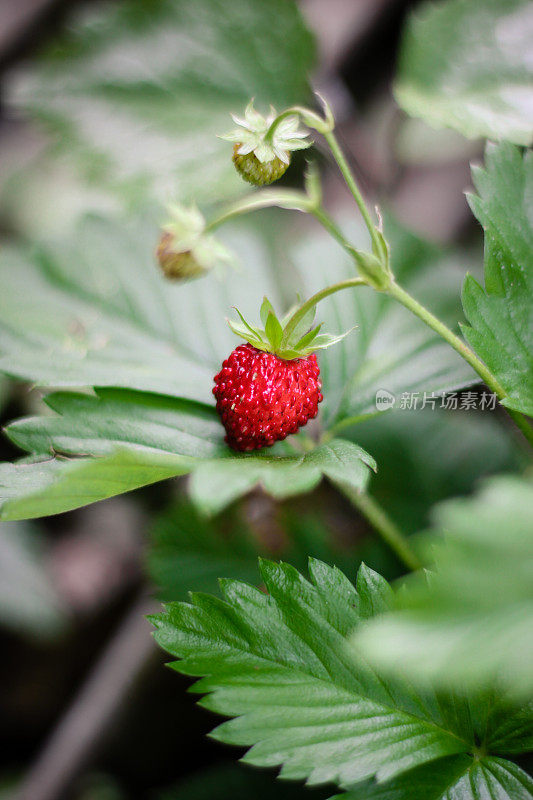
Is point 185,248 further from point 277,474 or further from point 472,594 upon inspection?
point 472,594

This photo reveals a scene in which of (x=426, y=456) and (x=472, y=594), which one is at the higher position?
(x=426, y=456)

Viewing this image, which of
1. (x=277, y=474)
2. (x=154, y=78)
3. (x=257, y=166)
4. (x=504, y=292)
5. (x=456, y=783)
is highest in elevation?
(x=154, y=78)

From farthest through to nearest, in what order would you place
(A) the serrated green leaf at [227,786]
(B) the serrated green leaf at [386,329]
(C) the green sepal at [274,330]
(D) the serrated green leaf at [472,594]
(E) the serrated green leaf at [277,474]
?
(A) the serrated green leaf at [227,786] < (B) the serrated green leaf at [386,329] < (C) the green sepal at [274,330] < (E) the serrated green leaf at [277,474] < (D) the serrated green leaf at [472,594]

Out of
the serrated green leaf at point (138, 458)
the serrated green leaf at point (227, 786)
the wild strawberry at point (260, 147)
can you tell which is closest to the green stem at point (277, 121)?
the wild strawberry at point (260, 147)

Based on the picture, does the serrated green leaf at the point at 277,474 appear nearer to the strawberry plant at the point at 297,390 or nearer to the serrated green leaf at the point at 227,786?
the strawberry plant at the point at 297,390

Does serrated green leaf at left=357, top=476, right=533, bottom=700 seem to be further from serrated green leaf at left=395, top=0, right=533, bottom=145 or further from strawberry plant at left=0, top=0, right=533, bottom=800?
serrated green leaf at left=395, top=0, right=533, bottom=145

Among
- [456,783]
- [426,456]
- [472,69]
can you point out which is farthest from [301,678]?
[472,69]
